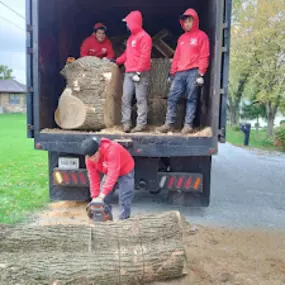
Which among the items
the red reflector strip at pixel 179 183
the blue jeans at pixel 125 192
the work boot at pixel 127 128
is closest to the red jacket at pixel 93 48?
the work boot at pixel 127 128

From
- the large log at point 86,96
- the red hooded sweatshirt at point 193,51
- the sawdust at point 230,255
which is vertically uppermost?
the red hooded sweatshirt at point 193,51

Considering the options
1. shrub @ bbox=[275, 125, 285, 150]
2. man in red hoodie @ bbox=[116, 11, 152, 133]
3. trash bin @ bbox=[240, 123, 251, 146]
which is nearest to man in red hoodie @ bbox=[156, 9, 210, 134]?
man in red hoodie @ bbox=[116, 11, 152, 133]

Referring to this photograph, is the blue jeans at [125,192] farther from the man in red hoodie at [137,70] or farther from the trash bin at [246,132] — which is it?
the trash bin at [246,132]

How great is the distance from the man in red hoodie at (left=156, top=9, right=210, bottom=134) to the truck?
15 cm

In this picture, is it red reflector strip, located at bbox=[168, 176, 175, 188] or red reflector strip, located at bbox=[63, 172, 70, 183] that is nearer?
red reflector strip, located at bbox=[168, 176, 175, 188]

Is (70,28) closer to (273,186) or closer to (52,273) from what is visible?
(52,273)

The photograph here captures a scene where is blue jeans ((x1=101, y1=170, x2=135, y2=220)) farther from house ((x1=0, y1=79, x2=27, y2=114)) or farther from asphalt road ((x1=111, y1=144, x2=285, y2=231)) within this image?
house ((x1=0, y1=79, x2=27, y2=114))

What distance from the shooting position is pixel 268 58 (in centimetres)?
1716

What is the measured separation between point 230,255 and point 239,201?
253 cm

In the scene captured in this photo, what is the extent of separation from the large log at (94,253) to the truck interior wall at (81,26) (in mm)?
1968

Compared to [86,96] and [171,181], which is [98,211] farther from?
[86,96]

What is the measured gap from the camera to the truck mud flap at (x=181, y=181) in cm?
509

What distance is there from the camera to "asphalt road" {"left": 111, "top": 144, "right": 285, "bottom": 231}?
5.42 meters

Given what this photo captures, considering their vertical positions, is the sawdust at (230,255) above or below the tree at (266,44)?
below
